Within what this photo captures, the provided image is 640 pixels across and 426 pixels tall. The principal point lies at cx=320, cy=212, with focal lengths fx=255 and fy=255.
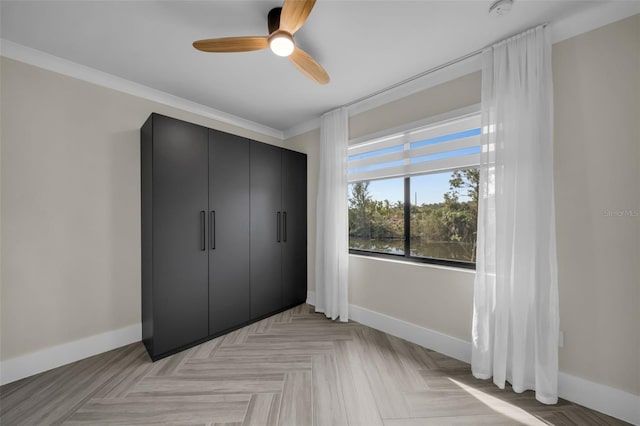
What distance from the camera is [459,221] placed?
2.43 m

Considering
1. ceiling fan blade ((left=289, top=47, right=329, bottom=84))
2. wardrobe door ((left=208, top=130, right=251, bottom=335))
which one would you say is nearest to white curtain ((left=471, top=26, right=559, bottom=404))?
ceiling fan blade ((left=289, top=47, right=329, bottom=84))

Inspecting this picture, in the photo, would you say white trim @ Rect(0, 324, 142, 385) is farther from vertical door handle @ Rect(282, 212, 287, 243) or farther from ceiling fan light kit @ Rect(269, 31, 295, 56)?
ceiling fan light kit @ Rect(269, 31, 295, 56)

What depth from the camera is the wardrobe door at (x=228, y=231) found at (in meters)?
2.61

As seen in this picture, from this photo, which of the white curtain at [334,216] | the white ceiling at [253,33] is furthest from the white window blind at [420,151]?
the white ceiling at [253,33]

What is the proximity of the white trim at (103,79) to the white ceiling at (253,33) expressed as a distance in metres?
0.07

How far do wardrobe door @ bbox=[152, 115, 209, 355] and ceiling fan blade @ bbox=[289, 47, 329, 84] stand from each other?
1.23 metres

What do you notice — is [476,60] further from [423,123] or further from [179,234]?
[179,234]

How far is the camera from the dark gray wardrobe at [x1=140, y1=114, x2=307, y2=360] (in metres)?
2.27

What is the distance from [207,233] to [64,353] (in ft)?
4.83

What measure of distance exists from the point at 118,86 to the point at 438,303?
12.1ft

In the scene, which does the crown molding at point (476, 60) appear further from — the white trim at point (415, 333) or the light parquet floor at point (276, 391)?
the light parquet floor at point (276, 391)

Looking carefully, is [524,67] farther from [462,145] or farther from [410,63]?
[410,63]

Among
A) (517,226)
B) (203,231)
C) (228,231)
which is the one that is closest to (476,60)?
(517,226)

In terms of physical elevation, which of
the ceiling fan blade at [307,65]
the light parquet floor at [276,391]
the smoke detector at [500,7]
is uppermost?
the smoke detector at [500,7]
